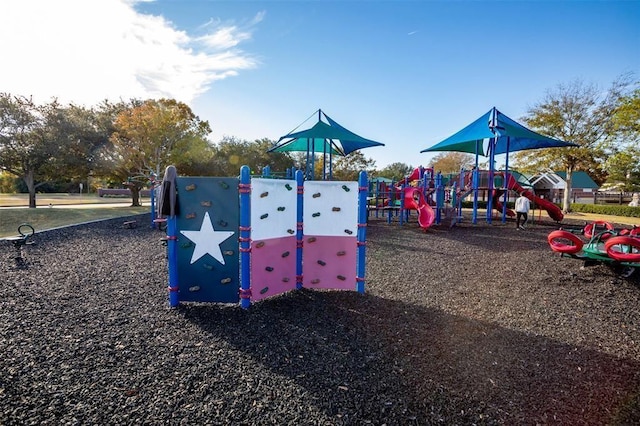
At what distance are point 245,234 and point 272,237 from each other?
19.7 inches

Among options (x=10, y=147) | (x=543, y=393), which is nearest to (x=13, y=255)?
(x=543, y=393)

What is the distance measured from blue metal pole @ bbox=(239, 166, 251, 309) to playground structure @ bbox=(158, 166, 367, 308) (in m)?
0.01

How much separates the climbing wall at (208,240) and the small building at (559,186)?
42.4 m

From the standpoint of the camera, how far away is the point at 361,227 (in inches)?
200

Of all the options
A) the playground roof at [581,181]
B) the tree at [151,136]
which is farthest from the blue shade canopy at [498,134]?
the playground roof at [581,181]

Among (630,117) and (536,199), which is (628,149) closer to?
(630,117)

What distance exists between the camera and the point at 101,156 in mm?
23484

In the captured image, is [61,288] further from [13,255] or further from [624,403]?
[624,403]

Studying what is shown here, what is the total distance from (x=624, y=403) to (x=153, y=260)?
784cm

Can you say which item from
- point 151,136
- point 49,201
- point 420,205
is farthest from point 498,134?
point 49,201

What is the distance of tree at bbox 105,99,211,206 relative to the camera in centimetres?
2141

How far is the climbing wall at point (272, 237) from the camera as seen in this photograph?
4598mm

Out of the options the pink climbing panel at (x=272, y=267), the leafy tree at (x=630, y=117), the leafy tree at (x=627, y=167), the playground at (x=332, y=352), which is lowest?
the playground at (x=332, y=352)

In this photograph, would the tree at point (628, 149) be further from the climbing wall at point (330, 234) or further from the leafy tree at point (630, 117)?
the climbing wall at point (330, 234)
